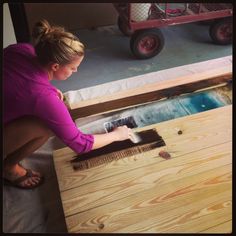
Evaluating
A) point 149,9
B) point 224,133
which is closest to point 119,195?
point 224,133

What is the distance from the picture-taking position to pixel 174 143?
42.6 inches

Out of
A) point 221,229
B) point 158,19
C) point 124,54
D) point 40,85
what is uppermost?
point 40,85

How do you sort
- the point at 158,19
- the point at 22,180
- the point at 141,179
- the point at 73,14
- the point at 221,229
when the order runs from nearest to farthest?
1. the point at 221,229
2. the point at 141,179
3. the point at 22,180
4. the point at 158,19
5. the point at 73,14

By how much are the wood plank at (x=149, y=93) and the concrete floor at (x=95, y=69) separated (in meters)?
0.19

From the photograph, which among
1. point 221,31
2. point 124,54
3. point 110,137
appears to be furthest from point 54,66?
point 221,31

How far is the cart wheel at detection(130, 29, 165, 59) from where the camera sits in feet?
5.27

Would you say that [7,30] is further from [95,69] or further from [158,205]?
[158,205]

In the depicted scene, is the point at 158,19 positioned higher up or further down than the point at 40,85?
further down

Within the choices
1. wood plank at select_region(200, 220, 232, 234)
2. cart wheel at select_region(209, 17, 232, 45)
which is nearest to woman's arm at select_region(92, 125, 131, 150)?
wood plank at select_region(200, 220, 232, 234)

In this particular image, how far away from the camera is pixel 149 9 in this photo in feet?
5.16

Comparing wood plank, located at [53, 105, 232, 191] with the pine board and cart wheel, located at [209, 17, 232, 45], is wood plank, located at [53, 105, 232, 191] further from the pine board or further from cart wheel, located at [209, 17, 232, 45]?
cart wheel, located at [209, 17, 232, 45]

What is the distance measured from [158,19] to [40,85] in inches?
37.4

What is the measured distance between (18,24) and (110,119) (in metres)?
0.60

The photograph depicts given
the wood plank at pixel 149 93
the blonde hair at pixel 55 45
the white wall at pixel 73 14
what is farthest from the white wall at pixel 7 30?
the blonde hair at pixel 55 45
